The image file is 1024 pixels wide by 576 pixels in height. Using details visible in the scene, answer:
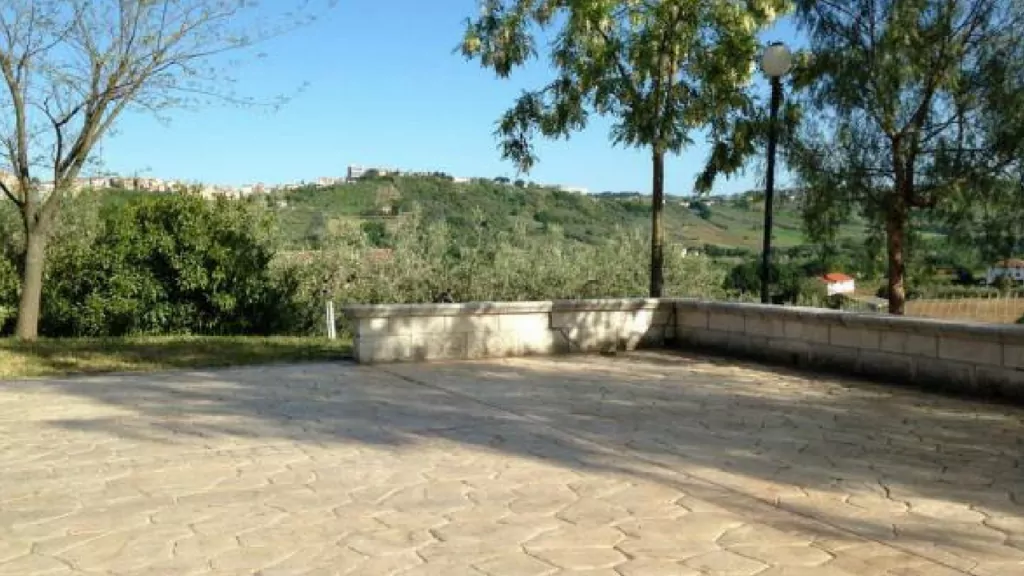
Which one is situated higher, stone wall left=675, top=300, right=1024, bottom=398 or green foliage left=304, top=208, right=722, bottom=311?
green foliage left=304, top=208, right=722, bottom=311

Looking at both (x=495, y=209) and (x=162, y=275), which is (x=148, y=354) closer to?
(x=162, y=275)

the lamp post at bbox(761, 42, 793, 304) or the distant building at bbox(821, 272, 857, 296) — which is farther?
the distant building at bbox(821, 272, 857, 296)

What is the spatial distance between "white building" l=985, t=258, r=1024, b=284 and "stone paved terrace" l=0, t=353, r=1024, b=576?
3543mm

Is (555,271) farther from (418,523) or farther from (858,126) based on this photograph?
(418,523)

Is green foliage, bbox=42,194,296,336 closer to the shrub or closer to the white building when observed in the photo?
the shrub

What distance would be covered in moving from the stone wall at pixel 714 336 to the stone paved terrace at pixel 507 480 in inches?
21.0

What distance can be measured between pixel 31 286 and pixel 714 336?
9334 millimetres

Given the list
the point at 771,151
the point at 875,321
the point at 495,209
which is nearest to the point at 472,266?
the point at 495,209

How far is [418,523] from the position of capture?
3.93m

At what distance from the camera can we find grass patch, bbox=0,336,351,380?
8942 mm

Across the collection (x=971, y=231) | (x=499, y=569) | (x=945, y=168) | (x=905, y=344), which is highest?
(x=945, y=168)

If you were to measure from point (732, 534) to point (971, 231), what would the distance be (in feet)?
25.3

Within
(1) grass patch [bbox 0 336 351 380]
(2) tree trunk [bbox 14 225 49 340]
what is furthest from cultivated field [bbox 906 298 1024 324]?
(2) tree trunk [bbox 14 225 49 340]

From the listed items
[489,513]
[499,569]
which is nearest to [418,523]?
[489,513]
